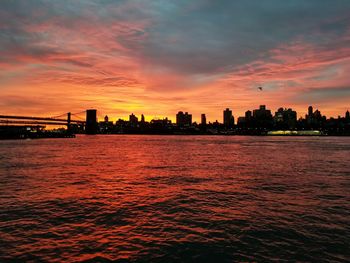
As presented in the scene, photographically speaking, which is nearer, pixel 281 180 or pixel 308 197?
pixel 308 197

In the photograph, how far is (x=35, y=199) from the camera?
21656 mm

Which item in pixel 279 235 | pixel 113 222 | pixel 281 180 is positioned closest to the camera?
pixel 279 235

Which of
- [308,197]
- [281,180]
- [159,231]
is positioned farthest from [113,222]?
[281,180]

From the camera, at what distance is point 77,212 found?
1811cm

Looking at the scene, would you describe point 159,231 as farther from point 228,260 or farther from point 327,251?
point 327,251

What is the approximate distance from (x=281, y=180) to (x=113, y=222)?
68.8ft

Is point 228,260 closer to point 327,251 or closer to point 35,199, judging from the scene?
point 327,251

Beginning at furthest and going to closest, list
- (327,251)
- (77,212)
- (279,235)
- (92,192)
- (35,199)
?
(92,192), (35,199), (77,212), (279,235), (327,251)

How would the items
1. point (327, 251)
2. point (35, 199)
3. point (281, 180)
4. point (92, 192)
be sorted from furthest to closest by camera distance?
point (281, 180), point (92, 192), point (35, 199), point (327, 251)

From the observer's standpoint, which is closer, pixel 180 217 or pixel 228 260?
pixel 228 260

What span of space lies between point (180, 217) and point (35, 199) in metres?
11.4

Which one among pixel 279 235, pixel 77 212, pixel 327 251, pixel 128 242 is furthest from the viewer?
pixel 77 212

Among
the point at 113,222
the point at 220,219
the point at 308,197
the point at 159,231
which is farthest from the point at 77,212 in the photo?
the point at 308,197

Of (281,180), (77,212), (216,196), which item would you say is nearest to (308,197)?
Result: (216,196)
